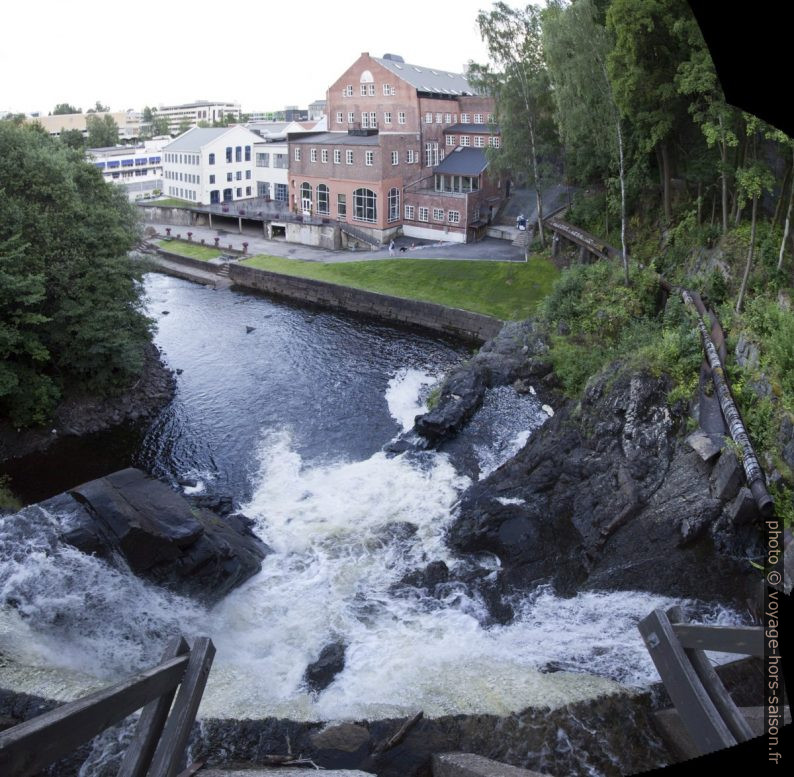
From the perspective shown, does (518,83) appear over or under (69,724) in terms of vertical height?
over

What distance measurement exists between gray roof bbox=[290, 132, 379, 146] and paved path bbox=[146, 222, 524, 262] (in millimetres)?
7684

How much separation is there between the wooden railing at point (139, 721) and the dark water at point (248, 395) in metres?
13.6

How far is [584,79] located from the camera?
1119 inches

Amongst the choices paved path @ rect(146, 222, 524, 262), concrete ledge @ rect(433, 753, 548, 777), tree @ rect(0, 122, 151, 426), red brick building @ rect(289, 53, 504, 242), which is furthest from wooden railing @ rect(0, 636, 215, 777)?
red brick building @ rect(289, 53, 504, 242)

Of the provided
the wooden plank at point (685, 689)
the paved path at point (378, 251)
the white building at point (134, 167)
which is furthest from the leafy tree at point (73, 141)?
the white building at point (134, 167)

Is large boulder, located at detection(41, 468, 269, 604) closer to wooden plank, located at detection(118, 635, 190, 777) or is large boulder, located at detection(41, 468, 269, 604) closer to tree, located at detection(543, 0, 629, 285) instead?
wooden plank, located at detection(118, 635, 190, 777)

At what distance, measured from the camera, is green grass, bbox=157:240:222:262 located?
163ft

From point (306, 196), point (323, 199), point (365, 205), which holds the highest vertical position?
point (306, 196)

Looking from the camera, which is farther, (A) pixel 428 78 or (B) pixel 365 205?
(A) pixel 428 78

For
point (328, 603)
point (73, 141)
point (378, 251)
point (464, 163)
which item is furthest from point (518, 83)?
point (328, 603)

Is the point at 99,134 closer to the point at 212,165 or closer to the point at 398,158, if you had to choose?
the point at 212,165

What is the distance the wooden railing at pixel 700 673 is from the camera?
16.5 ft

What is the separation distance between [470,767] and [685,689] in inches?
186

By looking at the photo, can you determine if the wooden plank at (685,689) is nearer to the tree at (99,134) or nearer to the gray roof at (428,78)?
the gray roof at (428,78)
